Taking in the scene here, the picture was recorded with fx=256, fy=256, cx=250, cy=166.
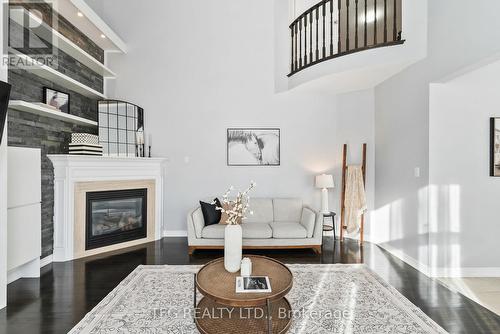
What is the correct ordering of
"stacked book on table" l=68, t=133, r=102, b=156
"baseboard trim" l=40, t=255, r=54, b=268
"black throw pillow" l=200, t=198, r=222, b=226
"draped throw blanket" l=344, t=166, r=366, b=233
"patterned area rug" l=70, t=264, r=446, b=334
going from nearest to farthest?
1. "patterned area rug" l=70, t=264, r=446, b=334
2. "baseboard trim" l=40, t=255, r=54, b=268
3. "stacked book on table" l=68, t=133, r=102, b=156
4. "black throw pillow" l=200, t=198, r=222, b=226
5. "draped throw blanket" l=344, t=166, r=366, b=233

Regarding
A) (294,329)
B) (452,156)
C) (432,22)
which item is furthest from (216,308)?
(432,22)

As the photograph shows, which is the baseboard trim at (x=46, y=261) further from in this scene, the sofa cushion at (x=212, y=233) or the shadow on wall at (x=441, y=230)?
the shadow on wall at (x=441, y=230)

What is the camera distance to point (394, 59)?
11.0 ft

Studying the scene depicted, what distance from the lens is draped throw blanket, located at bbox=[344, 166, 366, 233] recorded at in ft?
14.3

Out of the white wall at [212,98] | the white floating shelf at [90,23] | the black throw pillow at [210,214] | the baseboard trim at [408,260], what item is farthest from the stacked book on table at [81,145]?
the baseboard trim at [408,260]

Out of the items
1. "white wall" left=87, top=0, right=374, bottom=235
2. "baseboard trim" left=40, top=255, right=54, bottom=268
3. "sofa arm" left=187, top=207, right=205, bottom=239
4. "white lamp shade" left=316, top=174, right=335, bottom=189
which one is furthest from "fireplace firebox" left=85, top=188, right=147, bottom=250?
"white lamp shade" left=316, top=174, right=335, bottom=189

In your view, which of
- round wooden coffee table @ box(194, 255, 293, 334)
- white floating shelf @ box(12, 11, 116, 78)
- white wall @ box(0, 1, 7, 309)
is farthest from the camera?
white floating shelf @ box(12, 11, 116, 78)

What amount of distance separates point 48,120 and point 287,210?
3818mm

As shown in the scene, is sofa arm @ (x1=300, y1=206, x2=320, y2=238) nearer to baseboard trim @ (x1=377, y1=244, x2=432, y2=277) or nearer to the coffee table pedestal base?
baseboard trim @ (x1=377, y1=244, x2=432, y2=277)

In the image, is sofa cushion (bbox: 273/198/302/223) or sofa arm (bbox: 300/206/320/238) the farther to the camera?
sofa cushion (bbox: 273/198/302/223)

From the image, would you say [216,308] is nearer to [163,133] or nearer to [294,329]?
[294,329]

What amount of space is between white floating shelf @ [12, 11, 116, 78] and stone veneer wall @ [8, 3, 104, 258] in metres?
0.09

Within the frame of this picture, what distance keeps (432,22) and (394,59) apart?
54 cm

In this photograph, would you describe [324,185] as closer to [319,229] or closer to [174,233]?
[319,229]
